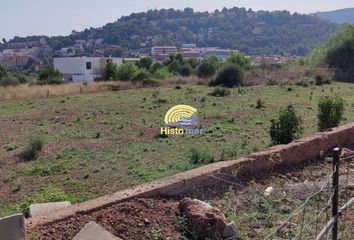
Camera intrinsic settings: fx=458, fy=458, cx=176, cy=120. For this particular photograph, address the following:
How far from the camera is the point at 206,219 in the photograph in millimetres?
3842

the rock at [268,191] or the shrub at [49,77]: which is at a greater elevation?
the rock at [268,191]

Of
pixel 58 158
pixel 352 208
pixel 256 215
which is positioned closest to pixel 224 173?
pixel 256 215

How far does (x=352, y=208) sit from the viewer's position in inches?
174

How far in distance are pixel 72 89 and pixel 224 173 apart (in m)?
24.4

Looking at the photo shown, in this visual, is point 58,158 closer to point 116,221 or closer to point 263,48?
point 116,221

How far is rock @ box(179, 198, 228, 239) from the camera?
12.5 ft

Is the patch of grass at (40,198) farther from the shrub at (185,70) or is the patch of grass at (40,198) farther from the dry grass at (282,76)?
the shrub at (185,70)

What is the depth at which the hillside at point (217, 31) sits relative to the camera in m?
103

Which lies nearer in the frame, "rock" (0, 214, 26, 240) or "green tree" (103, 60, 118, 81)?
"rock" (0, 214, 26, 240)

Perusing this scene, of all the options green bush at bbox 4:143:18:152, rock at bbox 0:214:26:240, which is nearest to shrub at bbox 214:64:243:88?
green bush at bbox 4:143:18:152

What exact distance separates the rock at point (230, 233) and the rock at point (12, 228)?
→ 161 cm

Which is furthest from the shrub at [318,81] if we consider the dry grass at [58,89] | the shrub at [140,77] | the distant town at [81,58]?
the distant town at [81,58]

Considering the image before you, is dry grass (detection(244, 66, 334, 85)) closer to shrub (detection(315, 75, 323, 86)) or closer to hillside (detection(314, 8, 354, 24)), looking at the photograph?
shrub (detection(315, 75, 323, 86))

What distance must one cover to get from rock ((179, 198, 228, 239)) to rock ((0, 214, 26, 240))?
4.72 feet
